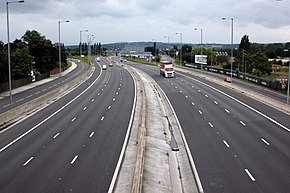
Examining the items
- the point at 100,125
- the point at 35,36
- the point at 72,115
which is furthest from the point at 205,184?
the point at 35,36

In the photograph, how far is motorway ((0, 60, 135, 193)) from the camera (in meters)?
18.0

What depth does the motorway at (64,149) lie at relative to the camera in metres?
18.0

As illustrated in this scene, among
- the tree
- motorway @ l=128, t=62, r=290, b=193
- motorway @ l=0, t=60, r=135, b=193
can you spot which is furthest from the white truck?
motorway @ l=0, t=60, r=135, b=193

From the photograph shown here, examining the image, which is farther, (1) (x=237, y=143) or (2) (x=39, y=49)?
(2) (x=39, y=49)

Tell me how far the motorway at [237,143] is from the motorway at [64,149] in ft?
17.6

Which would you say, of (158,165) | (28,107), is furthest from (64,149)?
(28,107)

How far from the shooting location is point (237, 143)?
2670cm

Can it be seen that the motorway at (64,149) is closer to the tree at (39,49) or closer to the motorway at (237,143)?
the motorway at (237,143)

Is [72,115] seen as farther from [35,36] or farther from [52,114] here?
[35,36]

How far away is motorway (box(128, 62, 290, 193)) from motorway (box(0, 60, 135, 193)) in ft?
17.6

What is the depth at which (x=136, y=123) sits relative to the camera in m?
34.4

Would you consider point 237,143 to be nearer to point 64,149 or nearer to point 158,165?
point 158,165

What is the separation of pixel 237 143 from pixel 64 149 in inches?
464

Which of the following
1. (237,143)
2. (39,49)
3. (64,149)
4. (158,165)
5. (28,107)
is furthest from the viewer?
(39,49)
